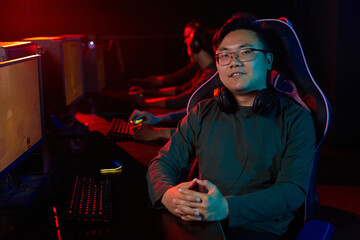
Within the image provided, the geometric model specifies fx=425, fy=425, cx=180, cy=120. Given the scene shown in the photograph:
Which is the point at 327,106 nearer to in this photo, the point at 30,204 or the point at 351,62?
the point at 30,204

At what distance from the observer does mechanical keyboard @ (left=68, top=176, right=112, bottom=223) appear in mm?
1192

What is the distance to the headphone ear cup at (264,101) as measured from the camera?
138 centimetres

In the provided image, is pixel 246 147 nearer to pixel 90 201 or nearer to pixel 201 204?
pixel 201 204

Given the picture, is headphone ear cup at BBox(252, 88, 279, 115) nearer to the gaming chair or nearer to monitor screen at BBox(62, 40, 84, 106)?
the gaming chair

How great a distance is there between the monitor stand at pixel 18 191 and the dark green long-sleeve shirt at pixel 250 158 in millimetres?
403

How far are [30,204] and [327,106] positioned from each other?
1031mm

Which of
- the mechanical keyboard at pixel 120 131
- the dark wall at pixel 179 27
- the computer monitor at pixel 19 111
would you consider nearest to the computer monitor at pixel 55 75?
the mechanical keyboard at pixel 120 131

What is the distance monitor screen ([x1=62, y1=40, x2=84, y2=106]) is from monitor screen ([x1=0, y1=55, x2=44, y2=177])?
696 millimetres

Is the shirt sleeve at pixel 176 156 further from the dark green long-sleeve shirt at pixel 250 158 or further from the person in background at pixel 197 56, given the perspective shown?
the person in background at pixel 197 56

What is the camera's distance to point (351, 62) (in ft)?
13.1

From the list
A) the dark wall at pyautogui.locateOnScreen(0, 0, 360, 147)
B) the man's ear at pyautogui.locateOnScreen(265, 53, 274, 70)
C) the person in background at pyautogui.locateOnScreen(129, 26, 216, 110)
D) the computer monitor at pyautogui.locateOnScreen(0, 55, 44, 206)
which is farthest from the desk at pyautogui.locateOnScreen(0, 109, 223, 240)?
the dark wall at pyautogui.locateOnScreen(0, 0, 360, 147)

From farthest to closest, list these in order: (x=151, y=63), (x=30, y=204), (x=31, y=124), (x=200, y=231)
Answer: (x=151, y=63), (x=31, y=124), (x=30, y=204), (x=200, y=231)

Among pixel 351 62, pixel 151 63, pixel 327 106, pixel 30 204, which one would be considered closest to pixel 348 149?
pixel 351 62

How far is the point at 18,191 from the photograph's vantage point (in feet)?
4.76
